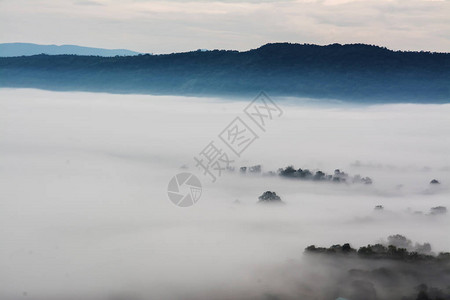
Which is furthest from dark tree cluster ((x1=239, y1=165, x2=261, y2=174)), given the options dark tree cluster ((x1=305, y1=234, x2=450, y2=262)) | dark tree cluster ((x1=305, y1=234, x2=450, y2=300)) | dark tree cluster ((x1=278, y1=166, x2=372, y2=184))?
dark tree cluster ((x1=305, y1=234, x2=450, y2=300))

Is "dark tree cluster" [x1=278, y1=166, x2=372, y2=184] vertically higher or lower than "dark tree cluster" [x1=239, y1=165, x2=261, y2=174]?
lower

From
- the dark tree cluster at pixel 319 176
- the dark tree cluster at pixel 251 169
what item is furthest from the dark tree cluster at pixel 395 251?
the dark tree cluster at pixel 251 169

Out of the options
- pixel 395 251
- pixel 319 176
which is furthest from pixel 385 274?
pixel 319 176

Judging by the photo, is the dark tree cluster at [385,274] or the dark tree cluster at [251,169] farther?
the dark tree cluster at [251,169]

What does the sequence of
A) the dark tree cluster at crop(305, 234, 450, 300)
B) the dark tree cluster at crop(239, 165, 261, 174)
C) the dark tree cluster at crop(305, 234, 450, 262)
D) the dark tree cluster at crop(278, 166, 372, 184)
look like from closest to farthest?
the dark tree cluster at crop(305, 234, 450, 300), the dark tree cluster at crop(305, 234, 450, 262), the dark tree cluster at crop(278, 166, 372, 184), the dark tree cluster at crop(239, 165, 261, 174)

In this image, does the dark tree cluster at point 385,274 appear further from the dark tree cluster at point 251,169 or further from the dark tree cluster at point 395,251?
the dark tree cluster at point 251,169

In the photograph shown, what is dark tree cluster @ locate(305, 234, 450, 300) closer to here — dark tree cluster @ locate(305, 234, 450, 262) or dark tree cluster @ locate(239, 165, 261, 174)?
dark tree cluster @ locate(305, 234, 450, 262)

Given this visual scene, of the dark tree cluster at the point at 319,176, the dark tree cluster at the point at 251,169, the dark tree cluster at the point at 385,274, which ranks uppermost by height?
the dark tree cluster at the point at 251,169

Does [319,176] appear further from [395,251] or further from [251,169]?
[395,251]

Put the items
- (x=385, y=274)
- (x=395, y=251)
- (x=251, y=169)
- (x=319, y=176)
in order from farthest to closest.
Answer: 1. (x=251, y=169)
2. (x=319, y=176)
3. (x=395, y=251)
4. (x=385, y=274)

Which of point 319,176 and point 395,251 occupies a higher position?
point 319,176
